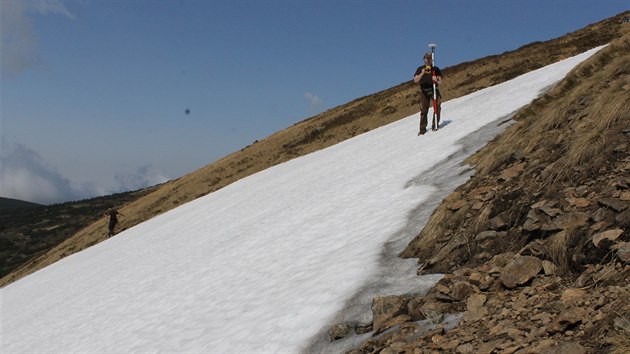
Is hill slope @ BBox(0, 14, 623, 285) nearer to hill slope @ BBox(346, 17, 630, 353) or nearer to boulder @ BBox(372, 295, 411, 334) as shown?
hill slope @ BBox(346, 17, 630, 353)

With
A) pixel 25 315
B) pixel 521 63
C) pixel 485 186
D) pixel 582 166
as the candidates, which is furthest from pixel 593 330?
pixel 521 63

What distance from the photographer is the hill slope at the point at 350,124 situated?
1486 inches

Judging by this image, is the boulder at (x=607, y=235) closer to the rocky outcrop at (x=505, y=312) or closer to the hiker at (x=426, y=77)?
the rocky outcrop at (x=505, y=312)

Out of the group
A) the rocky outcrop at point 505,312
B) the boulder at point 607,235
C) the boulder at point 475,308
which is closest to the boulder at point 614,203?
the boulder at point 607,235

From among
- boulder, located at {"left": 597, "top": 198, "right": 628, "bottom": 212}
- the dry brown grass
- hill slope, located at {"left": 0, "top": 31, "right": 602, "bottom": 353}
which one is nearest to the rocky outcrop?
hill slope, located at {"left": 0, "top": 31, "right": 602, "bottom": 353}

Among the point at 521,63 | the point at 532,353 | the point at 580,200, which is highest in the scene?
the point at 521,63

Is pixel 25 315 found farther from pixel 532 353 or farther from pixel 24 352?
pixel 532 353

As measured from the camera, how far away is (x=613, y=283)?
457 cm

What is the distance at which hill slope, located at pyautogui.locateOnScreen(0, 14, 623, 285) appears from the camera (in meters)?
37.8

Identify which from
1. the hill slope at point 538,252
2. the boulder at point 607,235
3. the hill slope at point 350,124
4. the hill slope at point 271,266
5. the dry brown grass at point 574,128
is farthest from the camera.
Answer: the hill slope at point 350,124

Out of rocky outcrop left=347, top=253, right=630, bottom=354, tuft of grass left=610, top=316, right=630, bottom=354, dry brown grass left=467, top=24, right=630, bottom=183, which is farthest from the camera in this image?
dry brown grass left=467, top=24, right=630, bottom=183

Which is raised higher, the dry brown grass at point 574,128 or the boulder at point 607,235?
the dry brown grass at point 574,128

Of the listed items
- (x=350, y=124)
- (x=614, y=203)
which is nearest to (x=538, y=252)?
(x=614, y=203)

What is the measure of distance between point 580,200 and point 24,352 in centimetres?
1310
